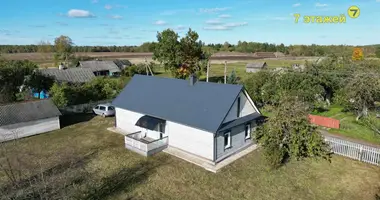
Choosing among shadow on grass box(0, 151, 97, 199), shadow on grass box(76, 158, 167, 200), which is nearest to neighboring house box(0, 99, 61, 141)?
shadow on grass box(0, 151, 97, 199)

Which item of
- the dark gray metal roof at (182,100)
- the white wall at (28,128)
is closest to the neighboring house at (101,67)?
the white wall at (28,128)

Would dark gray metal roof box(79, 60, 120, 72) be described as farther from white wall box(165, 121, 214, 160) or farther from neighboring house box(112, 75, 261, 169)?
white wall box(165, 121, 214, 160)

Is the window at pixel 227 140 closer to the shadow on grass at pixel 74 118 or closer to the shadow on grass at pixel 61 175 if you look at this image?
the shadow on grass at pixel 61 175

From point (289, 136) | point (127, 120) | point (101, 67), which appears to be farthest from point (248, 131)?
point (101, 67)

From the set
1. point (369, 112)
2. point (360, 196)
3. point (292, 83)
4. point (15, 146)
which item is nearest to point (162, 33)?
point (292, 83)

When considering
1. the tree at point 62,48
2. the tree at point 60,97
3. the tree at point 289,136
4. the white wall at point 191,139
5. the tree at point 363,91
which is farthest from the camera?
the tree at point 62,48

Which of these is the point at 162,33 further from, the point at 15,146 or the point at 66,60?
the point at 66,60
